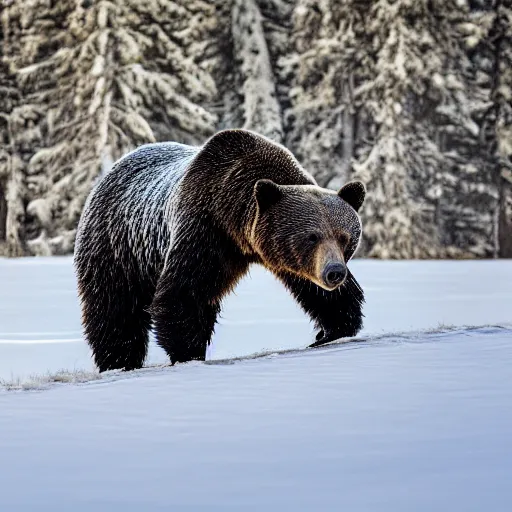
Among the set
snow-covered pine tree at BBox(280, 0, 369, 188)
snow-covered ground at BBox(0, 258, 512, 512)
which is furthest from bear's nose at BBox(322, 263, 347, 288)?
snow-covered pine tree at BBox(280, 0, 369, 188)

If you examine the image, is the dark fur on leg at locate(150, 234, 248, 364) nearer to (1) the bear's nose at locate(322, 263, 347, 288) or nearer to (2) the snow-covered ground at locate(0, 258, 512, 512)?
(2) the snow-covered ground at locate(0, 258, 512, 512)

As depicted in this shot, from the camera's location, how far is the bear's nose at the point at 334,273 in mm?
6383

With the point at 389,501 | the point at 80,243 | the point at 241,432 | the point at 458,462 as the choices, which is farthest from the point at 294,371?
the point at 80,243

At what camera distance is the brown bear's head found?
6593 millimetres

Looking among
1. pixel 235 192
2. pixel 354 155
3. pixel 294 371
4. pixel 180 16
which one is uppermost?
pixel 235 192

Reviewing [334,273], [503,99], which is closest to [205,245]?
[334,273]

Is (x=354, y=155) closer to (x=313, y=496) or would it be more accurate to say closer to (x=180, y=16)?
(x=180, y=16)

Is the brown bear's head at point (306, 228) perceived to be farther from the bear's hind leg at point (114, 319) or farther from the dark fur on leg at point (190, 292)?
the bear's hind leg at point (114, 319)

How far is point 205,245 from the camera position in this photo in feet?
23.3

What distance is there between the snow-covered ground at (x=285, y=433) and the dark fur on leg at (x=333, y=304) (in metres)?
0.31

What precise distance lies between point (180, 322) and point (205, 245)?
52 centimetres

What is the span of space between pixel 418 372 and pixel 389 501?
2.50 metres

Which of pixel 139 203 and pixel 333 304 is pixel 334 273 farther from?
pixel 139 203

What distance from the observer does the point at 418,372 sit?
556 cm
